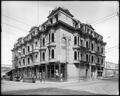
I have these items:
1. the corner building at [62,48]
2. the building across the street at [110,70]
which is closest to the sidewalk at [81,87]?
the corner building at [62,48]

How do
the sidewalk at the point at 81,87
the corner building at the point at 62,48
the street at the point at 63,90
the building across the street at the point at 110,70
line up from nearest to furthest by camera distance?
1. the street at the point at 63,90
2. the sidewalk at the point at 81,87
3. the corner building at the point at 62,48
4. the building across the street at the point at 110,70

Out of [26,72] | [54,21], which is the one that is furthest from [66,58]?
[26,72]

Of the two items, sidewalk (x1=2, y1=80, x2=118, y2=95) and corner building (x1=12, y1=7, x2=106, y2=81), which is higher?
corner building (x1=12, y1=7, x2=106, y2=81)

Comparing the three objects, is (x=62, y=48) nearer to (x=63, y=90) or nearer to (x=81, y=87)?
(x=81, y=87)

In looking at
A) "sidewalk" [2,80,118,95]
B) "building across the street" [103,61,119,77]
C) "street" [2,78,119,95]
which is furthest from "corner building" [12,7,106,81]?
"building across the street" [103,61,119,77]

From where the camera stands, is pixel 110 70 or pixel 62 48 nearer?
pixel 62 48

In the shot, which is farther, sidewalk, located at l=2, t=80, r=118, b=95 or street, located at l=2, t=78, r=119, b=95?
sidewalk, located at l=2, t=80, r=118, b=95

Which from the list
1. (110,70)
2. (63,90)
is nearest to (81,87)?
(63,90)

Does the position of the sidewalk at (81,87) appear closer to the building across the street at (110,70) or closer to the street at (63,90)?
the street at (63,90)

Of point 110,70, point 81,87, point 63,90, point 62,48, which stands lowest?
point 110,70

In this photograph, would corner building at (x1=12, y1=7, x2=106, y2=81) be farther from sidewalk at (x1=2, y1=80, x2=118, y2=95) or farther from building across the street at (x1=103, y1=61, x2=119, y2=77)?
building across the street at (x1=103, y1=61, x2=119, y2=77)

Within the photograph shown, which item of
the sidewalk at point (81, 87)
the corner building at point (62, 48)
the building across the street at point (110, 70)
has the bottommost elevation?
the building across the street at point (110, 70)

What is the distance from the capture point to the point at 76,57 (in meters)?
28.7

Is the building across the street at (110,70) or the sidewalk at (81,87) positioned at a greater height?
the sidewalk at (81,87)
